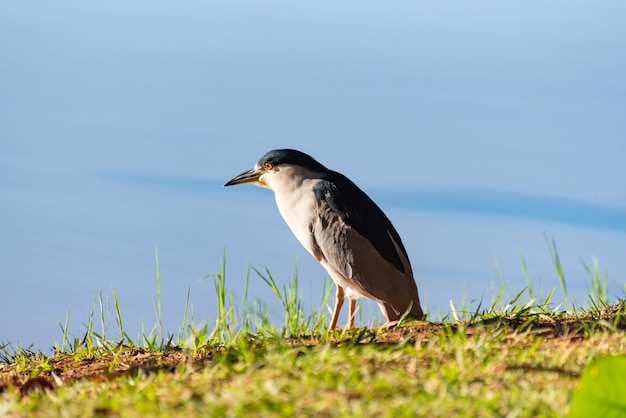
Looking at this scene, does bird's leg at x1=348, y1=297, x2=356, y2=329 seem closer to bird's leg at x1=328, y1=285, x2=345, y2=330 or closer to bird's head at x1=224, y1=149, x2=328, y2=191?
bird's leg at x1=328, y1=285, x2=345, y2=330

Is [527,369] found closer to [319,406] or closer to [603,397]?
[603,397]

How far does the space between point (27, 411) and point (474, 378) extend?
184 centimetres

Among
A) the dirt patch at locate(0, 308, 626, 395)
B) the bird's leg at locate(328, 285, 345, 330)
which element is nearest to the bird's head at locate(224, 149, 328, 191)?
the bird's leg at locate(328, 285, 345, 330)

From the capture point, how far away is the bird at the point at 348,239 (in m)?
6.66

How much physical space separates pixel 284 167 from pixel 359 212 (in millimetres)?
786

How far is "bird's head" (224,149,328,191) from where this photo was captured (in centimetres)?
702

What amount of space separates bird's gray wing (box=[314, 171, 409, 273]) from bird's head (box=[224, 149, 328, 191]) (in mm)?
176

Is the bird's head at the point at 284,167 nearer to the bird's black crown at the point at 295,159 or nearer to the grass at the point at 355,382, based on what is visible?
the bird's black crown at the point at 295,159

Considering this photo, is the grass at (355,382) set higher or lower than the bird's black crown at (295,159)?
lower

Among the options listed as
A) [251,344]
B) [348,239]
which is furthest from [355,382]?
[348,239]

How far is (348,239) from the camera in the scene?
6.65 metres

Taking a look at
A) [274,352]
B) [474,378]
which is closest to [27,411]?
[274,352]

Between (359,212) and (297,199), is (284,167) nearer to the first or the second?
(297,199)

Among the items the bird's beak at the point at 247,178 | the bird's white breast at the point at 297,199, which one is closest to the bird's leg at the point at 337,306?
the bird's white breast at the point at 297,199
